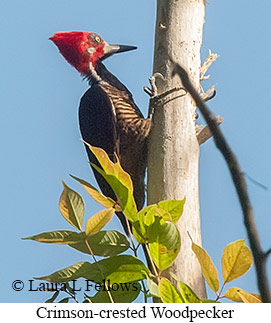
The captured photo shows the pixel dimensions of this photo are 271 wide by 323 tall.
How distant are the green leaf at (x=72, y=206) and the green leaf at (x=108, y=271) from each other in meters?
0.18

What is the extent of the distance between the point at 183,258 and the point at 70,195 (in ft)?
2.39

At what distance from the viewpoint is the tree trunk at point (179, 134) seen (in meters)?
2.36

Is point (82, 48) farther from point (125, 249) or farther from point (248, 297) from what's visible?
point (248, 297)

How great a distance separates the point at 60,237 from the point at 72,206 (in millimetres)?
131

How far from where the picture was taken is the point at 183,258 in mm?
2293

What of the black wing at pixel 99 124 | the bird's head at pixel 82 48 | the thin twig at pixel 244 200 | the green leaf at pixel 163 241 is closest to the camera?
the thin twig at pixel 244 200

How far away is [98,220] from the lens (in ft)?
5.83

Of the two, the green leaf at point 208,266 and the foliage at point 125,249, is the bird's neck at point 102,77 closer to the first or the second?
the foliage at point 125,249

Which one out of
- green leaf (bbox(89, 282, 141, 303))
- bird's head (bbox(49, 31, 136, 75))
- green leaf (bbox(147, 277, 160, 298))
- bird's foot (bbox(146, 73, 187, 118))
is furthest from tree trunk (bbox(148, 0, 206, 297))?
bird's head (bbox(49, 31, 136, 75))

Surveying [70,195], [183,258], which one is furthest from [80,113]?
[70,195]

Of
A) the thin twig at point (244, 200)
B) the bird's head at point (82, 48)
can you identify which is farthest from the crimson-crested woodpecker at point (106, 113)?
the thin twig at point (244, 200)

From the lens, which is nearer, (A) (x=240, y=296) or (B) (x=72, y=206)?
(A) (x=240, y=296)

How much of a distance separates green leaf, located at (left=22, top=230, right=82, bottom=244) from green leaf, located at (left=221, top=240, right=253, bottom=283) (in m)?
0.51

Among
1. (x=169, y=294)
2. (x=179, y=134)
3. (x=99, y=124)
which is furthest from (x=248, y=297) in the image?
(x=99, y=124)
